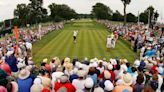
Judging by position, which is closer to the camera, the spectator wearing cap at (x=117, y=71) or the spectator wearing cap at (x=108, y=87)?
the spectator wearing cap at (x=108, y=87)

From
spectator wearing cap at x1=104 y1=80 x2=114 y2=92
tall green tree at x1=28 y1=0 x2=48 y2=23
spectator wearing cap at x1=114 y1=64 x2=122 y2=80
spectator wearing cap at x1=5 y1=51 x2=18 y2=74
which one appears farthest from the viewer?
tall green tree at x1=28 y1=0 x2=48 y2=23

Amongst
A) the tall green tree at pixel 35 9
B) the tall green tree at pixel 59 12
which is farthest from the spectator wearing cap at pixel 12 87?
the tall green tree at pixel 59 12

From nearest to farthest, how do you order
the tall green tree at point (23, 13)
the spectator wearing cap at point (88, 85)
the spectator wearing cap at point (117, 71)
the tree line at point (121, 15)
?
the spectator wearing cap at point (88, 85) < the spectator wearing cap at point (117, 71) < the tree line at point (121, 15) < the tall green tree at point (23, 13)

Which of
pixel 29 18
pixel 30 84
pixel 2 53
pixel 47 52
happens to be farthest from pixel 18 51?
pixel 29 18

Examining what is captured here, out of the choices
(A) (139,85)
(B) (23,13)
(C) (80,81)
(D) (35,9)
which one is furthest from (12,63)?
(B) (23,13)

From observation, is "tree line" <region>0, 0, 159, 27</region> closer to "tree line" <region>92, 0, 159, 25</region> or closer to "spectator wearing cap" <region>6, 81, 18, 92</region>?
"tree line" <region>92, 0, 159, 25</region>

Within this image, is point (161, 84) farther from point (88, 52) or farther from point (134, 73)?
point (88, 52)

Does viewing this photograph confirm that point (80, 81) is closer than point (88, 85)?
No

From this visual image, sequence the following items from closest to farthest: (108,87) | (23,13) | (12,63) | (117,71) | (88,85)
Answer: (88,85)
(108,87)
(117,71)
(12,63)
(23,13)

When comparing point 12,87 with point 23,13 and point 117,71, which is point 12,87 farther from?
point 23,13

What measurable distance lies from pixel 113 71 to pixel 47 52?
67.1 ft

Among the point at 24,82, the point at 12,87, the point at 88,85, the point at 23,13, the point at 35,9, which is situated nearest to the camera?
the point at 12,87

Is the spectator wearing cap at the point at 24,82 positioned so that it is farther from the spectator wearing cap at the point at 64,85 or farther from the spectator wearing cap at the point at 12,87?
the spectator wearing cap at the point at 64,85

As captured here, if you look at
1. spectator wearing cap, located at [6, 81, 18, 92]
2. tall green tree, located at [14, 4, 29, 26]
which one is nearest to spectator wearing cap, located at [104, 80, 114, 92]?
spectator wearing cap, located at [6, 81, 18, 92]
